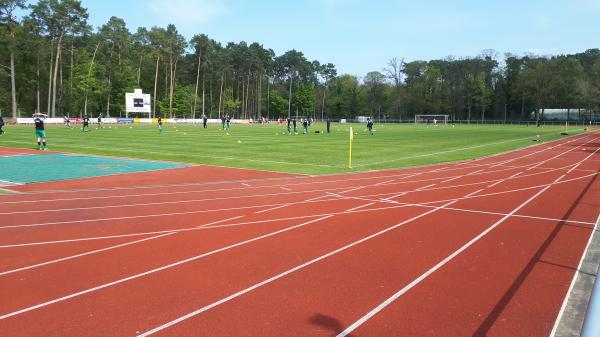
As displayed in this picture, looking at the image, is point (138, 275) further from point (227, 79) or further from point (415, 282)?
point (227, 79)

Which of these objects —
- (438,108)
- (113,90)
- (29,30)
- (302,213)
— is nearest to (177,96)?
(113,90)

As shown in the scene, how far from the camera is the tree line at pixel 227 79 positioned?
3135 inches

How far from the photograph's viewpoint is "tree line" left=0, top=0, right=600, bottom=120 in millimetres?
79625

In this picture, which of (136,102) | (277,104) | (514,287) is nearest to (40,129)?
(514,287)

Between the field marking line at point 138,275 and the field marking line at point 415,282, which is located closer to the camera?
the field marking line at point 415,282

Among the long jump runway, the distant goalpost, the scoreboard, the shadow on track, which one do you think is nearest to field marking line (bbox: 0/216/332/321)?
the long jump runway

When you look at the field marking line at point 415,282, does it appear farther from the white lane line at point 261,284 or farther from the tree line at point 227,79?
the tree line at point 227,79

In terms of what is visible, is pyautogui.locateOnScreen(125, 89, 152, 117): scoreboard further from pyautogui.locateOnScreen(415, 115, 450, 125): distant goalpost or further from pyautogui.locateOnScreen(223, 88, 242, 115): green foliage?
pyautogui.locateOnScreen(415, 115, 450, 125): distant goalpost

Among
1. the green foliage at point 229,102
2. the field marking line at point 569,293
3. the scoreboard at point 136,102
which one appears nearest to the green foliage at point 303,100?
the green foliage at point 229,102

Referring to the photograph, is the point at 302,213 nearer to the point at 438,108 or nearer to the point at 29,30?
the point at 29,30

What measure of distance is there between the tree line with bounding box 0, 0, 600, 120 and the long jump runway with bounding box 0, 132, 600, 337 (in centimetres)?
7168

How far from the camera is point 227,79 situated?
123 metres

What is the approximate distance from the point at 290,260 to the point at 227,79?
120 m

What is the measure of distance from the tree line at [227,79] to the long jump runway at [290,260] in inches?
2822
